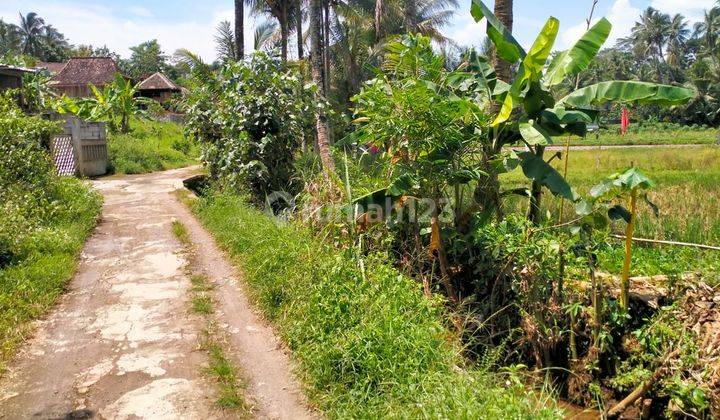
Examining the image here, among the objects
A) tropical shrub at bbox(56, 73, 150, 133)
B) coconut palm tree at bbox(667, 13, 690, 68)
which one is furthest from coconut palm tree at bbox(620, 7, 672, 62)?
tropical shrub at bbox(56, 73, 150, 133)

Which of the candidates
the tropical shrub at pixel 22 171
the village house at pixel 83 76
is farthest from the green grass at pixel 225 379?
the village house at pixel 83 76

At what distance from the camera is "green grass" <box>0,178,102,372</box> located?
5.29 metres

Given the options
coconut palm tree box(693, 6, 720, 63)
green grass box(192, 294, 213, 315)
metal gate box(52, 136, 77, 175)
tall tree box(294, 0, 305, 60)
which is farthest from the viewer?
coconut palm tree box(693, 6, 720, 63)

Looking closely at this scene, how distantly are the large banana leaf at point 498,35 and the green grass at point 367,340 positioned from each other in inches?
102

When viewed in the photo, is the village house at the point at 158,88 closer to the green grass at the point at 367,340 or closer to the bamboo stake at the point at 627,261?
the green grass at the point at 367,340

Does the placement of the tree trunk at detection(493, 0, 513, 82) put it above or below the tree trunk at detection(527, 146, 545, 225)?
above

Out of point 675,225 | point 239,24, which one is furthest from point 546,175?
point 239,24

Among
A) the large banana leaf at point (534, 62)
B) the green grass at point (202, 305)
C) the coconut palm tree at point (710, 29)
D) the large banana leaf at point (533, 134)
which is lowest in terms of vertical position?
the green grass at point (202, 305)

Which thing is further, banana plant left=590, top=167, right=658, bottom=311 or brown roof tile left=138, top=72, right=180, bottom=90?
brown roof tile left=138, top=72, right=180, bottom=90

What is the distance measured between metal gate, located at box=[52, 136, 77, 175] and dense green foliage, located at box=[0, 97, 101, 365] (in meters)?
3.57

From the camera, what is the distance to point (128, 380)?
4406mm

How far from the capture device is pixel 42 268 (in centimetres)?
651

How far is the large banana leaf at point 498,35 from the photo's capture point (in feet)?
19.5

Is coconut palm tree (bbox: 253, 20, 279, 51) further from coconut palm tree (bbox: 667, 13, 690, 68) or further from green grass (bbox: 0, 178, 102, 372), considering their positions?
coconut palm tree (bbox: 667, 13, 690, 68)
